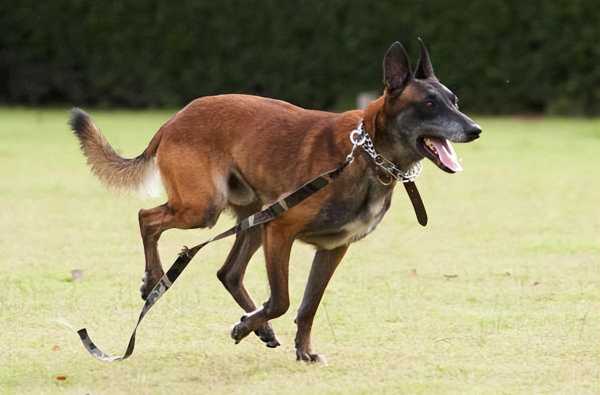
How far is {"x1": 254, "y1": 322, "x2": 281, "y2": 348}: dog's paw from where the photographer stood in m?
6.56

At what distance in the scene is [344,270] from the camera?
9141mm

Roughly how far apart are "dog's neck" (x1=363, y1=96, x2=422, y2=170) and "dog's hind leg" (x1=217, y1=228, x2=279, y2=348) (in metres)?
1.20

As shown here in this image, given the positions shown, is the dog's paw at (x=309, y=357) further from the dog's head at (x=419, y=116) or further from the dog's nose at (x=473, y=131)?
the dog's nose at (x=473, y=131)

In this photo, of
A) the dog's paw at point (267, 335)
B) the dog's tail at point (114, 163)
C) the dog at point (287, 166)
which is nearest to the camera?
the dog at point (287, 166)

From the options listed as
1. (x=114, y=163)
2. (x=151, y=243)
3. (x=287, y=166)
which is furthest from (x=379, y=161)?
(x=114, y=163)

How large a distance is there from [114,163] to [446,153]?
234cm

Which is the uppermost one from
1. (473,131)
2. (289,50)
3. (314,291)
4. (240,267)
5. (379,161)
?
(473,131)

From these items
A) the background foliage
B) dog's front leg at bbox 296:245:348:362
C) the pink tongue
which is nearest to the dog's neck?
the pink tongue

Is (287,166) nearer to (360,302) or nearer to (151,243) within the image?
(151,243)

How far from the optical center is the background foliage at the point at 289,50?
20891 mm

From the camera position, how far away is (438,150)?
616 cm

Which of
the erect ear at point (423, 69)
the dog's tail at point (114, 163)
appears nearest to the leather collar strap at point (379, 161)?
the erect ear at point (423, 69)

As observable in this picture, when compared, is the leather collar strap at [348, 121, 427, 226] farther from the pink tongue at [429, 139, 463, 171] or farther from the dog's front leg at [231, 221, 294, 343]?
the dog's front leg at [231, 221, 294, 343]

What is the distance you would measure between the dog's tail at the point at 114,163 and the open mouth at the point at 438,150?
174cm
